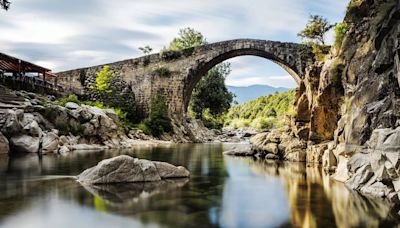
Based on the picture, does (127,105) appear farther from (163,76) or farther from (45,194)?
(45,194)

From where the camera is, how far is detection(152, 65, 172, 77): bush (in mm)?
42000

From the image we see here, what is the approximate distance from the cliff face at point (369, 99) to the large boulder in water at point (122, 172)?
5.99 metres

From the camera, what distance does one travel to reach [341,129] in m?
17.0

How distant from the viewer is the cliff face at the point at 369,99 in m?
10.8

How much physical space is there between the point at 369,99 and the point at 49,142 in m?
16.4

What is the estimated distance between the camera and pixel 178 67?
138 ft

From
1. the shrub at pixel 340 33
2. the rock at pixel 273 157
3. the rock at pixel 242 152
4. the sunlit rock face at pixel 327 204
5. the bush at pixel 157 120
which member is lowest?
the sunlit rock face at pixel 327 204

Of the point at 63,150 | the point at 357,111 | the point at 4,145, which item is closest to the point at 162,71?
the point at 63,150

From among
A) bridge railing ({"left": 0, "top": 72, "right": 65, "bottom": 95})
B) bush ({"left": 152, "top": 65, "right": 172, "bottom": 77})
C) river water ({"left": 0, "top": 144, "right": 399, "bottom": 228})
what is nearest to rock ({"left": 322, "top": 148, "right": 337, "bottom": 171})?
river water ({"left": 0, "top": 144, "right": 399, "bottom": 228})

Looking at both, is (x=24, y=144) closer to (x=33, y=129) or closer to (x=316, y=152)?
(x=33, y=129)

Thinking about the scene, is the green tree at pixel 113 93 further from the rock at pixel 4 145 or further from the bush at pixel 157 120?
the rock at pixel 4 145

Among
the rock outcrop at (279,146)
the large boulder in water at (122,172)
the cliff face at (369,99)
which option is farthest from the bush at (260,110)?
the large boulder in water at (122,172)

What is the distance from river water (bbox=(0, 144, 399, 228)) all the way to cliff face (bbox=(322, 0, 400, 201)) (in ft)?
2.21

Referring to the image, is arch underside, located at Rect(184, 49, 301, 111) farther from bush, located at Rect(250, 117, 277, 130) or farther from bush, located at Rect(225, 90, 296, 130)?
bush, located at Rect(225, 90, 296, 130)
